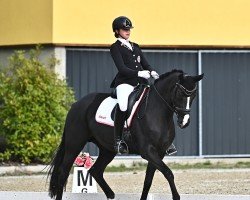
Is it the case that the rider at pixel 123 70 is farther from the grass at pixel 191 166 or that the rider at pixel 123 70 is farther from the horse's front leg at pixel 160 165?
the grass at pixel 191 166

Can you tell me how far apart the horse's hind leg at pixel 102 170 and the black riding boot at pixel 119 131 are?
21.8 inches

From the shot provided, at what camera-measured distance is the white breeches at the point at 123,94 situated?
1150 centimetres

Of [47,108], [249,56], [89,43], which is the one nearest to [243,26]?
[249,56]

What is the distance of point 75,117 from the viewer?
12211mm

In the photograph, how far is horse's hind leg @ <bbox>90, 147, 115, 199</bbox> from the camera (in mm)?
11930

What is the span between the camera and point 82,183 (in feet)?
41.3

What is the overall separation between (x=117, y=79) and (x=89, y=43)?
7.11 m

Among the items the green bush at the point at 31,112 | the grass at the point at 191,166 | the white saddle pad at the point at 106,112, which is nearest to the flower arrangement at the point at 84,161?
the white saddle pad at the point at 106,112

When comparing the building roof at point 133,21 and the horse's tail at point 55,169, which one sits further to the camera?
the building roof at point 133,21

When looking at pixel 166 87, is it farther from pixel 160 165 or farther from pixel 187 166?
pixel 187 166

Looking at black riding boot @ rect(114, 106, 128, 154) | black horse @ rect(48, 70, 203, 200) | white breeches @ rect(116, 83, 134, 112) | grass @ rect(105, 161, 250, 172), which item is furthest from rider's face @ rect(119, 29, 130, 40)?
grass @ rect(105, 161, 250, 172)

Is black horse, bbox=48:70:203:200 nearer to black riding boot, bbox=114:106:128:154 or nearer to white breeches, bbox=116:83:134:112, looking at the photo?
black riding boot, bbox=114:106:128:154

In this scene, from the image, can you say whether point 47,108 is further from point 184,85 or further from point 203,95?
point 184,85

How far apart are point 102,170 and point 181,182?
13.0 ft
